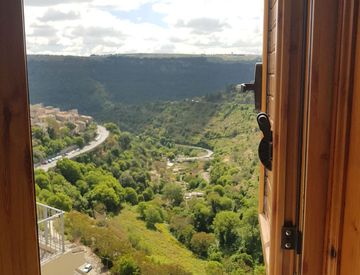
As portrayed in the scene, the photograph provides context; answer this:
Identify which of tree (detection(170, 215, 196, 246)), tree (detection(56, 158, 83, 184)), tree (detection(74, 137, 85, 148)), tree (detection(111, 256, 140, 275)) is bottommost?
tree (detection(111, 256, 140, 275))

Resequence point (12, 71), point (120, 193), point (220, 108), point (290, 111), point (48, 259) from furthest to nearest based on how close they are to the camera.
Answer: point (120, 193)
point (220, 108)
point (48, 259)
point (290, 111)
point (12, 71)

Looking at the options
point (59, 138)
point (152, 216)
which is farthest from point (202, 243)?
point (59, 138)

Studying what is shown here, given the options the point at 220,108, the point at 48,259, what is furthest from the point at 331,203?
the point at 220,108

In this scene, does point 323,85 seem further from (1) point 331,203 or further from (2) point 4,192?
(2) point 4,192

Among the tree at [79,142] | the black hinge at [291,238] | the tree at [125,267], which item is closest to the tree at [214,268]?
the tree at [125,267]

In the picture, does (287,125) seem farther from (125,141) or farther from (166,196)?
(166,196)

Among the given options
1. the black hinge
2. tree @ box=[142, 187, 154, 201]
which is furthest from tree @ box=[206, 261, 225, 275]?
the black hinge

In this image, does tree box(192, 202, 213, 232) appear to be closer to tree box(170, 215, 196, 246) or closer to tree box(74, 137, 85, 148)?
tree box(170, 215, 196, 246)
